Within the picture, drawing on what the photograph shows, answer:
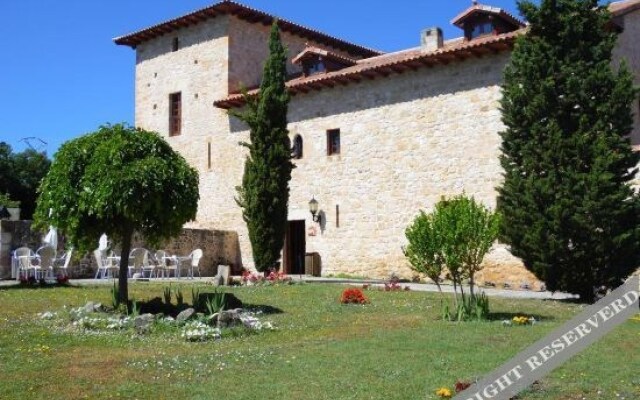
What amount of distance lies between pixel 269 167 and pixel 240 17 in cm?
862

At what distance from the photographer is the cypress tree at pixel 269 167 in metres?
18.8

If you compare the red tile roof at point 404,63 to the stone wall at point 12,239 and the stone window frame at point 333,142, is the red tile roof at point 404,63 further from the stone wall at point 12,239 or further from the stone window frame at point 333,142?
the stone wall at point 12,239

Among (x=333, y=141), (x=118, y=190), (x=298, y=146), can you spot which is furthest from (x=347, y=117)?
(x=118, y=190)

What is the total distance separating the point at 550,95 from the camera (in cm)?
1349

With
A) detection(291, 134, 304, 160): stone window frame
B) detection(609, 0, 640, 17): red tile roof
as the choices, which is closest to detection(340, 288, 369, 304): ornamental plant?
detection(291, 134, 304, 160): stone window frame

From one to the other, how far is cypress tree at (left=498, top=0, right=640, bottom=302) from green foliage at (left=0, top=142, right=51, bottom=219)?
3030 centimetres

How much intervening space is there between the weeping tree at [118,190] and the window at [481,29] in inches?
430

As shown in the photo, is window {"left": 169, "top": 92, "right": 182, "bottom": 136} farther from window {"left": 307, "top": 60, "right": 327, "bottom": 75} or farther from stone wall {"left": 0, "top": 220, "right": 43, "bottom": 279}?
stone wall {"left": 0, "top": 220, "right": 43, "bottom": 279}

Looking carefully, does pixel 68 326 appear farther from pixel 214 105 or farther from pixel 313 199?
pixel 214 105

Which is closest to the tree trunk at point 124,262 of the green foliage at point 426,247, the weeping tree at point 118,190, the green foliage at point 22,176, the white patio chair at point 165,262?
the weeping tree at point 118,190

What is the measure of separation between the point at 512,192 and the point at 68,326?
8.62 m

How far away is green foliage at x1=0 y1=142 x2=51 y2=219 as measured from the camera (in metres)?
37.7

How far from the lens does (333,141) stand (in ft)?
73.5

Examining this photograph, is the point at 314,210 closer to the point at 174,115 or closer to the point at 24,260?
the point at 174,115
